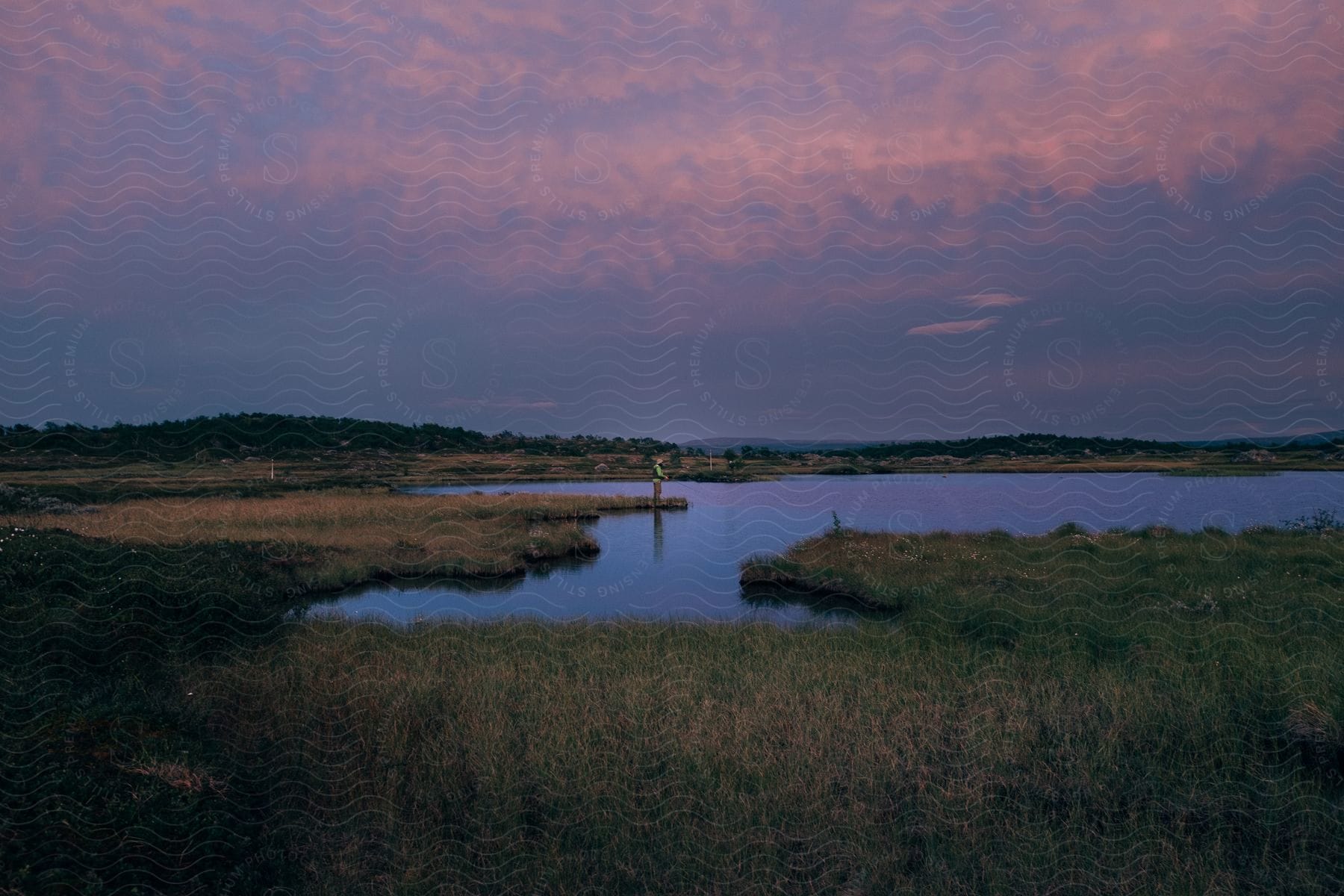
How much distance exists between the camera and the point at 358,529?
26516 millimetres

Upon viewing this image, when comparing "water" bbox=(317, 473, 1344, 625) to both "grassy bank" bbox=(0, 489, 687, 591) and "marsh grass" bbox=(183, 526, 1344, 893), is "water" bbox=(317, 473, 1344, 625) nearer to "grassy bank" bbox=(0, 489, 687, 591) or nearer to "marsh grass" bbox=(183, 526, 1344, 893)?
"grassy bank" bbox=(0, 489, 687, 591)

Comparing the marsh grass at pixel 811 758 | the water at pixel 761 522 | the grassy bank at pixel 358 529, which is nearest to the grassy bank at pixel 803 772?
the marsh grass at pixel 811 758

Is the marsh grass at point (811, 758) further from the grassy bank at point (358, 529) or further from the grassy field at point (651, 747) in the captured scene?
the grassy bank at point (358, 529)

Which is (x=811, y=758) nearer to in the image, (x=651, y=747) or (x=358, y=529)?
(x=651, y=747)

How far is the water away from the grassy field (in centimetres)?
456

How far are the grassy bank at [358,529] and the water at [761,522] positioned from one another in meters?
1.01

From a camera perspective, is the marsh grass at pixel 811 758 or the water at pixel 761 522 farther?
the water at pixel 761 522

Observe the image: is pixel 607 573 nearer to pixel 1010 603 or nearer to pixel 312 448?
pixel 1010 603

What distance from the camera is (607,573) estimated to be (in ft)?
75.6

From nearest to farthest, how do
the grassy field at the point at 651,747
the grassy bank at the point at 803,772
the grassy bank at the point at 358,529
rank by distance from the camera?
the grassy field at the point at 651,747 < the grassy bank at the point at 803,772 < the grassy bank at the point at 358,529

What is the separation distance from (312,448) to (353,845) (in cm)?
4036

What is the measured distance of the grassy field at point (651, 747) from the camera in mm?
4926

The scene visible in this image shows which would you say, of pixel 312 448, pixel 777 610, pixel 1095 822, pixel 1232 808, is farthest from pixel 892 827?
pixel 312 448

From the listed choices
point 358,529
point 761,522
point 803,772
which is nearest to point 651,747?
point 803,772
